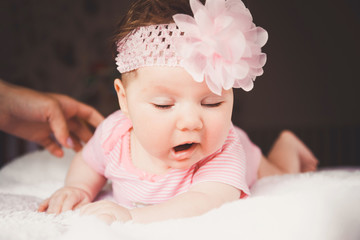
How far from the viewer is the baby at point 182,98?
2.20ft

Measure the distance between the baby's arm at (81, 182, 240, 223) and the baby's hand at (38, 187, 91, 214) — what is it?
14 cm

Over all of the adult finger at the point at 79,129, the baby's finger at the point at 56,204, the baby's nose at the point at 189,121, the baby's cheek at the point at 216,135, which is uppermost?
the baby's nose at the point at 189,121

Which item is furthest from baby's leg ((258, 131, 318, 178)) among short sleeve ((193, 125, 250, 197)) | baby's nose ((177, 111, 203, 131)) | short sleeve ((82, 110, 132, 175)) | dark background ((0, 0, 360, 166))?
dark background ((0, 0, 360, 166))

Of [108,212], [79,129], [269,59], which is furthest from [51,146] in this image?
[269,59]

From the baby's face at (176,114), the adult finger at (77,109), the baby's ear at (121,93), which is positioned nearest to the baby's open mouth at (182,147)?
the baby's face at (176,114)

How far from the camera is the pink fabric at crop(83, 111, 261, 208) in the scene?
0.83m

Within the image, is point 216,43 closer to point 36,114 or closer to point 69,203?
point 69,203

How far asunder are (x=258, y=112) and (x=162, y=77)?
236cm

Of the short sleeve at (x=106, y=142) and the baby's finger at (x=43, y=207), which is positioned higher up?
the short sleeve at (x=106, y=142)

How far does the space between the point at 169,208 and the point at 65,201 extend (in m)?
0.31

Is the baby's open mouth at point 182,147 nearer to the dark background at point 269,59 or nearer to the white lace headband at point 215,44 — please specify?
the white lace headband at point 215,44

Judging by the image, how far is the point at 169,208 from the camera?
72cm

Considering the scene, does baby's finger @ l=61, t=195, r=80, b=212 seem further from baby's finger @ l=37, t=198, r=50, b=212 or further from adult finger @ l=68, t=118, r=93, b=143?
adult finger @ l=68, t=118, r=93, b=143

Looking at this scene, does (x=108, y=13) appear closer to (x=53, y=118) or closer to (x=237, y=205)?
(x=53, y=118)
